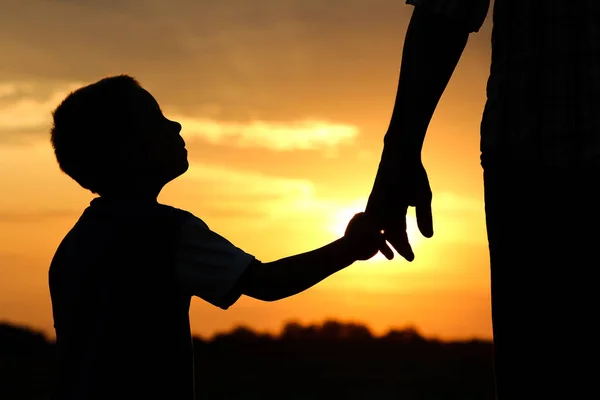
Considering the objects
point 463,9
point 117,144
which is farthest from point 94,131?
point 463,9

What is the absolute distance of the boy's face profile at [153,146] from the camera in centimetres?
308

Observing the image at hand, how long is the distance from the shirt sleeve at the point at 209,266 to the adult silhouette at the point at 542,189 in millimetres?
1023

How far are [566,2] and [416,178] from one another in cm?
80

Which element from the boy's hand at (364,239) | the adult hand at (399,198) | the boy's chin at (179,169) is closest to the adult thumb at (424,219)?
the adult hand at (399,198)

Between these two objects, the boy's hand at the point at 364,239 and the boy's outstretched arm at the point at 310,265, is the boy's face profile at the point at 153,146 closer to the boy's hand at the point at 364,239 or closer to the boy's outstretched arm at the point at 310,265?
the boy's outstretched arm at the point at 310,265

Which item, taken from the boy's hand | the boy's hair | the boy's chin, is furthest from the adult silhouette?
the boy's hair

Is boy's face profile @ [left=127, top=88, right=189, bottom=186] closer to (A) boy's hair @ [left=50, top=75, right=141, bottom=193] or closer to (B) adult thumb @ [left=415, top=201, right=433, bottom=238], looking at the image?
(A) boy's hair @ [left=50, top=75, right=141, bottom=193]

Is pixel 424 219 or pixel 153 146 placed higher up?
pixel 153 146

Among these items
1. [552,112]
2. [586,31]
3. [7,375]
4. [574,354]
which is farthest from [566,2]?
[7,375]

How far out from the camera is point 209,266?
290 cm

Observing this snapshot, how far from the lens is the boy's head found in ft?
10.1

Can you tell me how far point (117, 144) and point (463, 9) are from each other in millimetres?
1411

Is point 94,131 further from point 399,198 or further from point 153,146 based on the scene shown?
point 399,198

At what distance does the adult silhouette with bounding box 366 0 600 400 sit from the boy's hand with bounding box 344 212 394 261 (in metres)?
0.80
